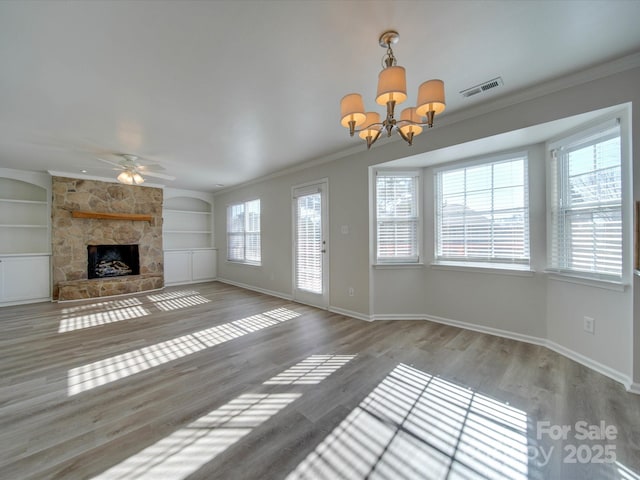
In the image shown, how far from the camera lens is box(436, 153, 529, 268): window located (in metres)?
3.10

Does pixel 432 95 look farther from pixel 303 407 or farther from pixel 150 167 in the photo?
pixel 150 167

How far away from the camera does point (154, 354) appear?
8.98 ft

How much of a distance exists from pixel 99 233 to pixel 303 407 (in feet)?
19.9

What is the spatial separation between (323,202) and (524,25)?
3.10 metres

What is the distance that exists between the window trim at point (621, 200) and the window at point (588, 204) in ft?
0.03

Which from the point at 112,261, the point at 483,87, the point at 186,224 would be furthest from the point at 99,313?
the point at 483,87

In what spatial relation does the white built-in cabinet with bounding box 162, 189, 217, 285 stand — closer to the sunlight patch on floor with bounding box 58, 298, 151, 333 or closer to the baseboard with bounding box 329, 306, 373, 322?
the sunlight patch on floor with bounding box 58, 298, 151, 333

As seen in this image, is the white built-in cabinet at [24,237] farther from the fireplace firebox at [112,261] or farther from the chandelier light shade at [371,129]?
the chandelier light shade at [371,129]

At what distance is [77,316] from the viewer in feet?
13.4

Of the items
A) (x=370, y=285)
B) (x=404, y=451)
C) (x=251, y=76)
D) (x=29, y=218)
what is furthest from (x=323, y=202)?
(x=29, y=218)

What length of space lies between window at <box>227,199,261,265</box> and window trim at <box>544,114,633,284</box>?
16.3 feet

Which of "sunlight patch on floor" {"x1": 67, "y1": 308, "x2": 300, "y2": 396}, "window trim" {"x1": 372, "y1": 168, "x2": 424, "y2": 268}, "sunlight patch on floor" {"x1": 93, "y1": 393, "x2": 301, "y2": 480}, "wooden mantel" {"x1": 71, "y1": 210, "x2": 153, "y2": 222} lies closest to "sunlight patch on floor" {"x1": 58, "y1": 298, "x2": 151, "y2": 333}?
"sunlight patch on floor" {"x1": 67, "y1": 308, "x2": 300, "y2": 396}

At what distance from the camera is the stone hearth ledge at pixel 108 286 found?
5.05m

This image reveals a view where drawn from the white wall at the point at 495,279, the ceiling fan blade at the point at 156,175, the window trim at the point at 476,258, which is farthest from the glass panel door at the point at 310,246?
the ceiling fan blade at the point at 156,175
